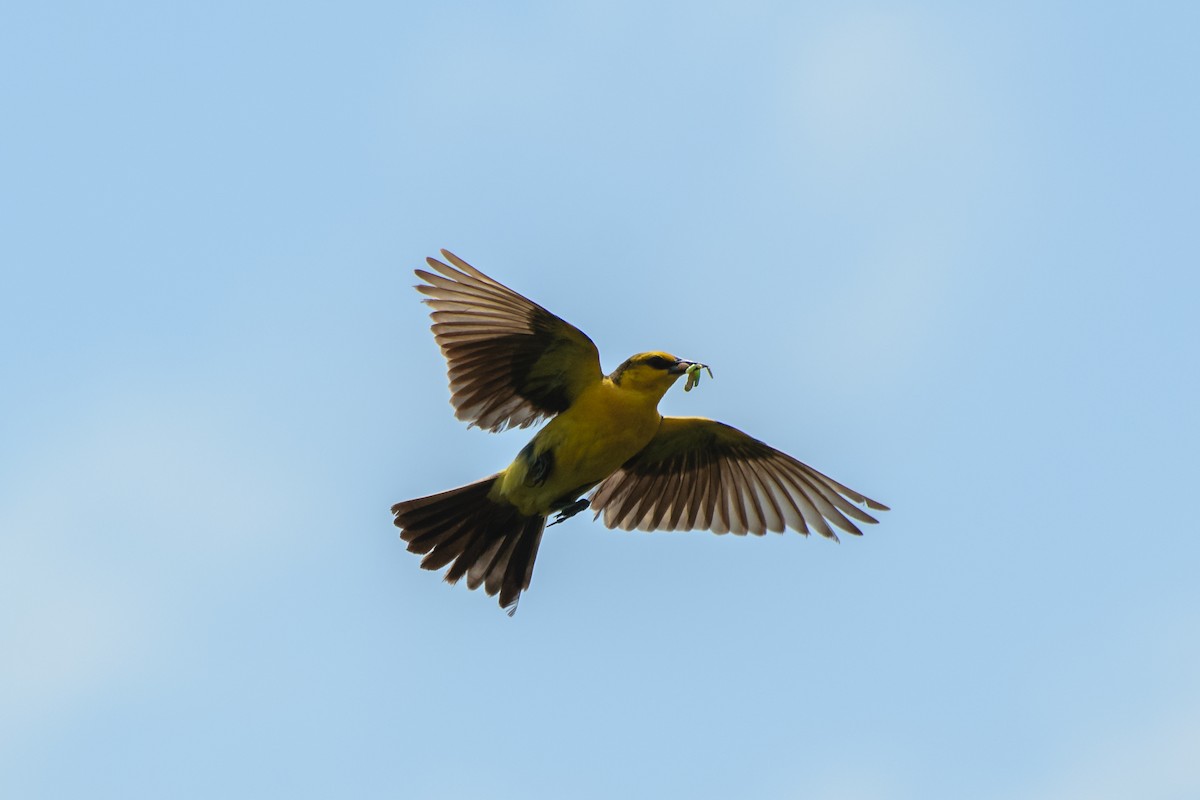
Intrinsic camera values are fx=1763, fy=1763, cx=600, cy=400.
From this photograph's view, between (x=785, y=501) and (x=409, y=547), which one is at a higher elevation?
(x=785, y=501)

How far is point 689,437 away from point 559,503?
3.91 ft

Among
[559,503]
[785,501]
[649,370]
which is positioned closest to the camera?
[649,370]

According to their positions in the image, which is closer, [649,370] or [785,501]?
[649,370]

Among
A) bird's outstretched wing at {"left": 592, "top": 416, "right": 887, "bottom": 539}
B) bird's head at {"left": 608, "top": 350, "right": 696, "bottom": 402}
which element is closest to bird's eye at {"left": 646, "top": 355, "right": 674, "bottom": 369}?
bird's head at {"left": 608, "top": 350, "right": 696, "bottom": 402}

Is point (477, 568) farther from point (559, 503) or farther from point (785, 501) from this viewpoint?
point (785, 501)

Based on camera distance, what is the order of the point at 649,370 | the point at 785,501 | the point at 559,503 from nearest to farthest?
the point at 649,370 < the point at 559,503 < the point at 785,501

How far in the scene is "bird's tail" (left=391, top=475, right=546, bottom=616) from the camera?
1248cm

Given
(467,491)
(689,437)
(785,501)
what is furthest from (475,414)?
(785,501)

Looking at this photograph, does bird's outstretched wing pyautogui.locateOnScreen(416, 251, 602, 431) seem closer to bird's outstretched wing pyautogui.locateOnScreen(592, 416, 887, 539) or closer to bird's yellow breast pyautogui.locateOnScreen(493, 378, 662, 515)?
bird's yellow breast pyautogui.locateOnScreen(493, 378, 662, 515)

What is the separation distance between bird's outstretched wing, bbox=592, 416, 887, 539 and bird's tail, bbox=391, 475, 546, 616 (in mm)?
912

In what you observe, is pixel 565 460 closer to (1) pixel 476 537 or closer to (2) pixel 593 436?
(2) pixel 593 436

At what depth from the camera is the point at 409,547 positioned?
12523 mm

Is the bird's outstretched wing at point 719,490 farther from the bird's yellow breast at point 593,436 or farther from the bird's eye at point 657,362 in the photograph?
the bird's eye at point 657,362

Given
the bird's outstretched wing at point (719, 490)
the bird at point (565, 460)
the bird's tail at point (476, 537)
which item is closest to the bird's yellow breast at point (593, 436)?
the bird at point (565, 460)
